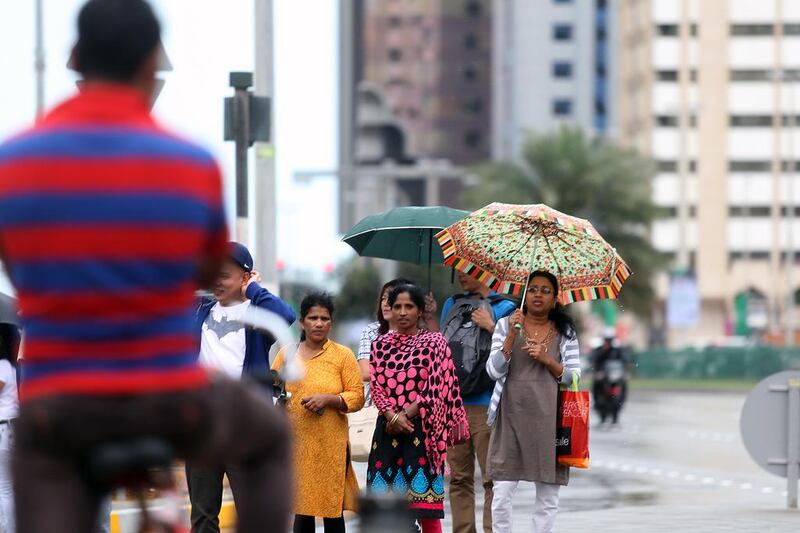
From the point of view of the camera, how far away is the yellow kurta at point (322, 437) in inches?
382

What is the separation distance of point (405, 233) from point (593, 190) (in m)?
49.2

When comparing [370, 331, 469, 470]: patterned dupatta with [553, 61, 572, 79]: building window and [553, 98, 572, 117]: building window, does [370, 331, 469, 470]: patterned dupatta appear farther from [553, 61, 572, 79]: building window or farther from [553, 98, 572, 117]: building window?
[553, 61, 572, 79]: building window

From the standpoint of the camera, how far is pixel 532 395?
9.98 metres

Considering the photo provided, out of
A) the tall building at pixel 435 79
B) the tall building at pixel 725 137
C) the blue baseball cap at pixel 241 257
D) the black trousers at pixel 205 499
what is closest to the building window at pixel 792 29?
the tall building at pixel 725 137

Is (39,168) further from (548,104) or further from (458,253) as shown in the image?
(548,104)

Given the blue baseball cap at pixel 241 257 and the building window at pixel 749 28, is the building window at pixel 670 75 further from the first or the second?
the blue baseball cap at pixel 241 257

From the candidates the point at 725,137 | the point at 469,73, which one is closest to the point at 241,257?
the point at 725,137

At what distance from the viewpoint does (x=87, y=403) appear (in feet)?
12.2

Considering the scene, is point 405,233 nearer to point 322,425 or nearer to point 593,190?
point 322,425

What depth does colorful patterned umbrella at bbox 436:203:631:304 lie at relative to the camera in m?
10.5

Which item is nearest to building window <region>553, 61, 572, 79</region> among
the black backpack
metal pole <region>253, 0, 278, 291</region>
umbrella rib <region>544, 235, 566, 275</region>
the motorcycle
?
the motorcycle

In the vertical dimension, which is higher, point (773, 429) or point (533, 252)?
point (533, 252)

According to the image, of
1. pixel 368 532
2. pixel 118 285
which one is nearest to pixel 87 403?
pixel 118 285

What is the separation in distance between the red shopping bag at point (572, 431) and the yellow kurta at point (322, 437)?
110 cm
